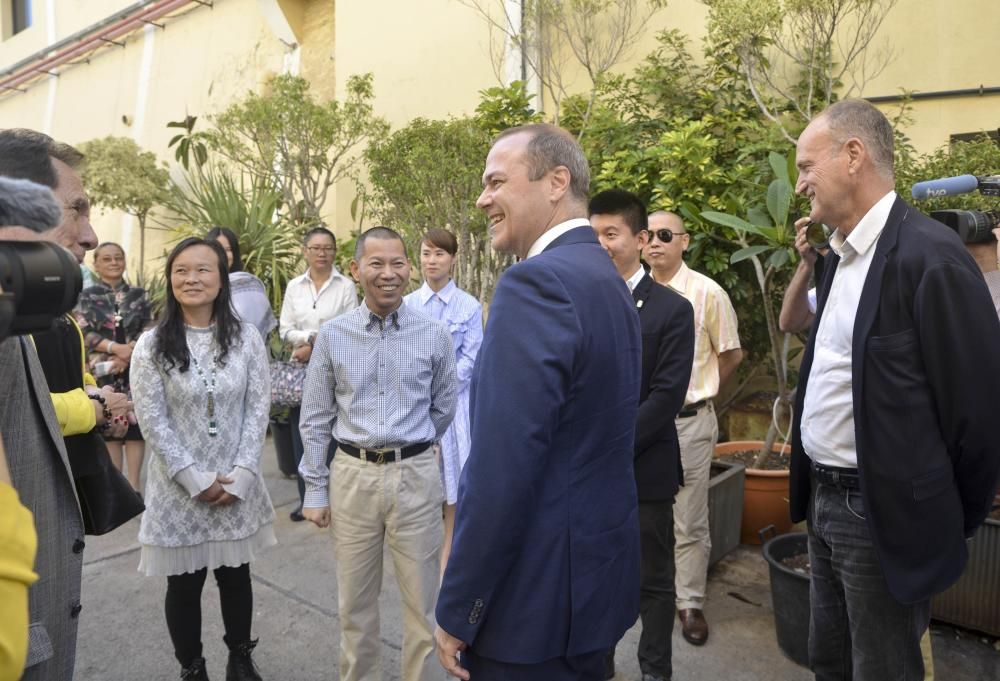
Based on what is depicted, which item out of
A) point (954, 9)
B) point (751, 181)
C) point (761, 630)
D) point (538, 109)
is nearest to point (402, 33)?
point (538, 109)

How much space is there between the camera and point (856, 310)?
218cm

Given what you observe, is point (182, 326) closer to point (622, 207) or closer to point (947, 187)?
point (622, 207)

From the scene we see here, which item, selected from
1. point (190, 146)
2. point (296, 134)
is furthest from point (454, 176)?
point (190, 146)

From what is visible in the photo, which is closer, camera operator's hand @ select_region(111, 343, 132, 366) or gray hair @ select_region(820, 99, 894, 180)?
gray hair @ select_region(820, 99, 894, 180)

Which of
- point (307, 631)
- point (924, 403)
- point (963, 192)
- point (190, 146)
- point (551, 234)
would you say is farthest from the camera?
point (190, 146)

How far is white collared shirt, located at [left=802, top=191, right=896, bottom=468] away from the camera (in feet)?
7.25

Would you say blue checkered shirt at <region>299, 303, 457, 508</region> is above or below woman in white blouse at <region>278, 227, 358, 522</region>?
below

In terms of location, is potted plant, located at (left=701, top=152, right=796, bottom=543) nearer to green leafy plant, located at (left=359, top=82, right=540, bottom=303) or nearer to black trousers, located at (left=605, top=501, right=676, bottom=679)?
black trousers, located at (left=605, top=501, right=676, bottom=679)

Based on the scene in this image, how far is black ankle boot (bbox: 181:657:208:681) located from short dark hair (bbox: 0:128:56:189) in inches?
86.7

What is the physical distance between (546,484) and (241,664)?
7.13 feet

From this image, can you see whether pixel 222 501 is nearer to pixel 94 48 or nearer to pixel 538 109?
pixel 538 109

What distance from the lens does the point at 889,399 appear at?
2043mm

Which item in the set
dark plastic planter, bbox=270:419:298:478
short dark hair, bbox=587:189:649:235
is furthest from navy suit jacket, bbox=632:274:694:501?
dark plastic planter, bbox=270:419:298:478

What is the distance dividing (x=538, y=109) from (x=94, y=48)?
460 inches
